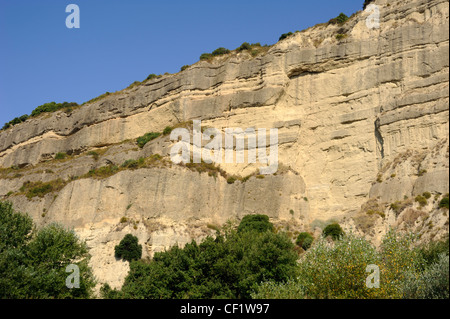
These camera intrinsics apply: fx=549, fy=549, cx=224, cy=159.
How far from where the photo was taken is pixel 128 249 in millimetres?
44750

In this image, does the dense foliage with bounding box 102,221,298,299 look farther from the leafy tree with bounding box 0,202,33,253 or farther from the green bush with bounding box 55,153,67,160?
the green bush with bounding box 55,153,67,160

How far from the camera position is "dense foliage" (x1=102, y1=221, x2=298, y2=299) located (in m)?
31.6

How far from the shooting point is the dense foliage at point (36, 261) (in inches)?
1190

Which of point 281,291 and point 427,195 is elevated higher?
point 427,195

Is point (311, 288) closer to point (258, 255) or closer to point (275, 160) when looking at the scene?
point (258, 255)

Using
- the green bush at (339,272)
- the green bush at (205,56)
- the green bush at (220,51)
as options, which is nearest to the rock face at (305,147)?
the green bush at (205,56)

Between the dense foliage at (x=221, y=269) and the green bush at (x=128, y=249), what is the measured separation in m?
8.85

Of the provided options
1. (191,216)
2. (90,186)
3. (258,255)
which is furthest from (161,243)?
(258,255)

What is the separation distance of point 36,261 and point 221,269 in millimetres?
11154

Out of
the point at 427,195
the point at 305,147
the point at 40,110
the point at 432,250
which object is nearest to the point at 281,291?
the point at 432,250

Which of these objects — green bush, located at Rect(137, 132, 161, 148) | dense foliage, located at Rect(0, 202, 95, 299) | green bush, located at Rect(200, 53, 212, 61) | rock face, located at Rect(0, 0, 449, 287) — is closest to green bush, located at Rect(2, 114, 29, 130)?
rock face, located at Rect(0, 0, 449, 287)

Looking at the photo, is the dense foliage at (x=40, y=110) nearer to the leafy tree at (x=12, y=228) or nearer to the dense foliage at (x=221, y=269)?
the leafy tree at (x=12, y=228)

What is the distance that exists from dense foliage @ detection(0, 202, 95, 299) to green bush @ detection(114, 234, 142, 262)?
23.0ft

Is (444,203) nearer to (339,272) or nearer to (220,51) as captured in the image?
(339,272)
